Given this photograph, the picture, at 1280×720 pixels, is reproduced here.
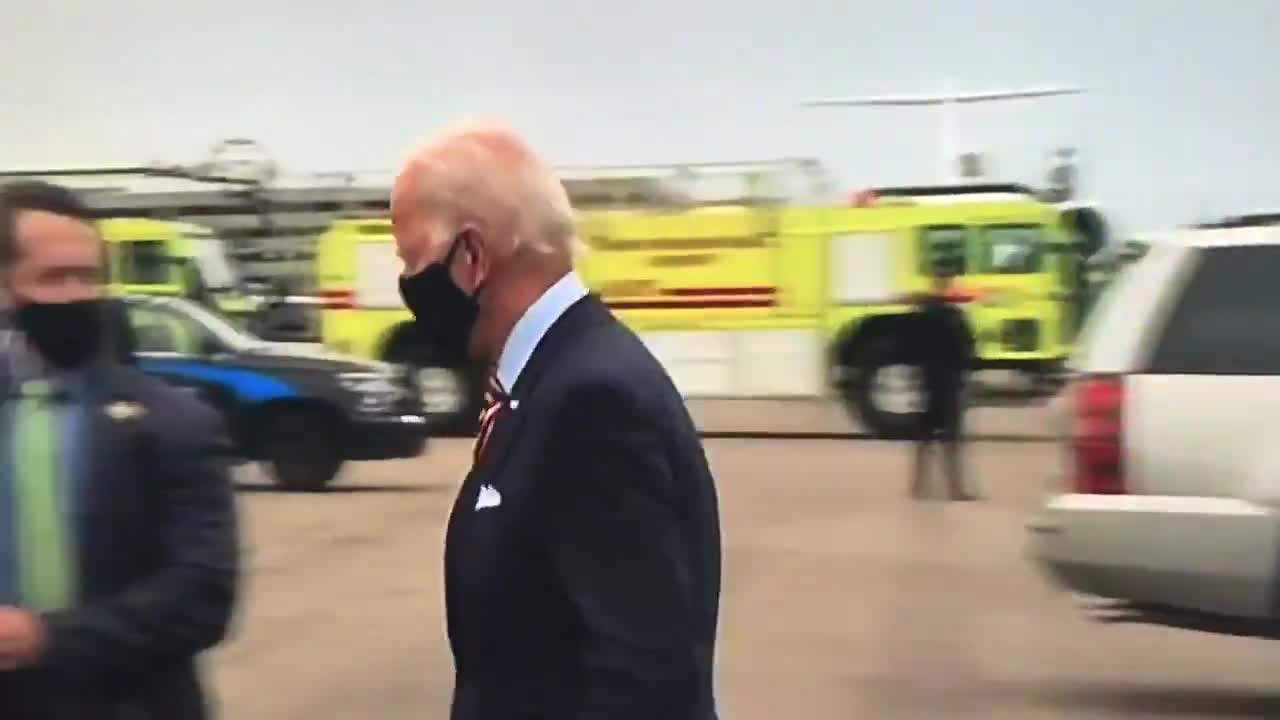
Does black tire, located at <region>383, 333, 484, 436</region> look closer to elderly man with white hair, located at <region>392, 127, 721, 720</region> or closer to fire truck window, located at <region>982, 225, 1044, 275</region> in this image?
fire truck window, located at <region>982, 225, 1044, 275</region>

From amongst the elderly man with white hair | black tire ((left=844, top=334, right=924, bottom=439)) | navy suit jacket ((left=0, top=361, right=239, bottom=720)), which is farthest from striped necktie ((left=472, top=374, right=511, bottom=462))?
black tire ((left=844, top=334, right=924, bottom=439))

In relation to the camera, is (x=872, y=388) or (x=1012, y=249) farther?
(x=1012, y=249)

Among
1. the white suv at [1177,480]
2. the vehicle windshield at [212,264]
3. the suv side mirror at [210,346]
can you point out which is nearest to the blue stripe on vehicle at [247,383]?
the suv side mirror at [210,346]

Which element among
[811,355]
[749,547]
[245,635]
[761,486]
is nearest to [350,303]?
[811,355]

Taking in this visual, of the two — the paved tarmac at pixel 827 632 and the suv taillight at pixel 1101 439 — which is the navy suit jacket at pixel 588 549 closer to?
the suv taillight at pixel 1101 439

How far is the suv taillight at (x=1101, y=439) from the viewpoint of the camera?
24.2 feet

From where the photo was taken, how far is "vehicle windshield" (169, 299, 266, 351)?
16.9 m

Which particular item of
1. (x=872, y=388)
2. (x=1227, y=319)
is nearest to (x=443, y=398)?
(x=872, y=388)

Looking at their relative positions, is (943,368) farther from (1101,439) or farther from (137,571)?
(137,571)

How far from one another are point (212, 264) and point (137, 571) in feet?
73.6

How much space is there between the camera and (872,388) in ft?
74.4

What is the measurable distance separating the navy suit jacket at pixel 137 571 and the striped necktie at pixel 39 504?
0.11 feet

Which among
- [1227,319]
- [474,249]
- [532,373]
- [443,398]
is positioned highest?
[474,249]

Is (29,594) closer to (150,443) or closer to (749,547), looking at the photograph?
(150,443)
